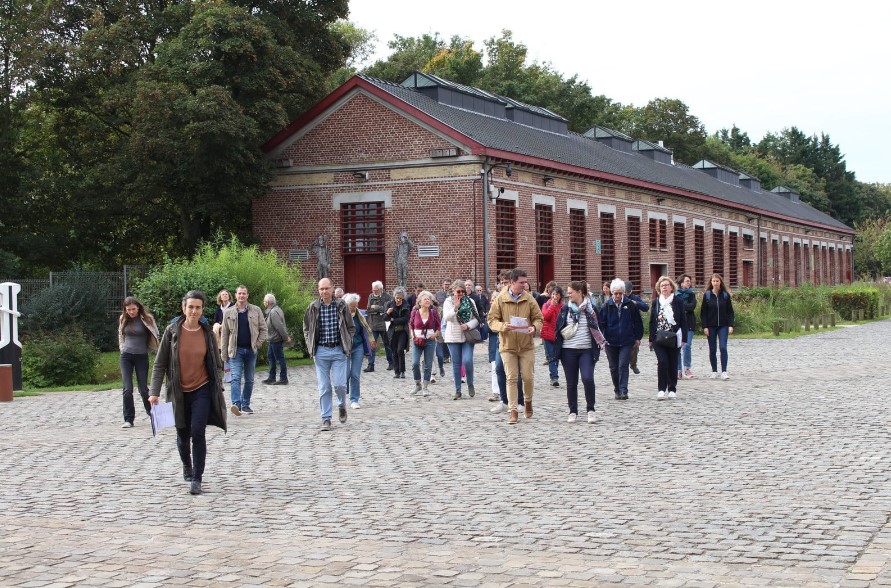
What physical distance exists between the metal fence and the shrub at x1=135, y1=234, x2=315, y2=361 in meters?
4.19

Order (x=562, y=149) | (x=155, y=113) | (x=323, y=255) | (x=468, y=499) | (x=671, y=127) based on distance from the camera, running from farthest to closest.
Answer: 1. (x=671, y=127)
2. (x=562, y=149)
3. (x=323, y=255)
4. (x=155, y=113)
5. (x=468, y=499)

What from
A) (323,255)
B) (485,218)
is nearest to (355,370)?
(485,218)

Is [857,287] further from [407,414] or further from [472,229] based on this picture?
[407,414]

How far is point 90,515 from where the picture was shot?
821cm

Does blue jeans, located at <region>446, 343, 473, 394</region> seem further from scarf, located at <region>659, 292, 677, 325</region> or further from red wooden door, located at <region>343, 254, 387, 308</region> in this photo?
red wooden door, located at <region>343, 254, 387, 308</region>

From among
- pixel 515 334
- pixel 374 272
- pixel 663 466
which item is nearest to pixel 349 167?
pixel 374 272

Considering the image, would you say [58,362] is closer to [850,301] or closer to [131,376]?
[131,376]

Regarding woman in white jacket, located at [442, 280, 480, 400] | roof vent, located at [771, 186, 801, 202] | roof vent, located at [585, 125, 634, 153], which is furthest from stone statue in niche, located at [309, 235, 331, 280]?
roof vent, located at [771, 186, 801, 202]


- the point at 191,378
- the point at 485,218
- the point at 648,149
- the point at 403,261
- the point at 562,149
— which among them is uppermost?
the point at 648,149

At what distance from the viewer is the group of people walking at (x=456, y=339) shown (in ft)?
31.6

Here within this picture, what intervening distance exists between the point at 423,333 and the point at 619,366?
335 cm

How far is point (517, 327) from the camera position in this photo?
13703 millimetres

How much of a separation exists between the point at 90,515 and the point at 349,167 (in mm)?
25051

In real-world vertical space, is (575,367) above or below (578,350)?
below
